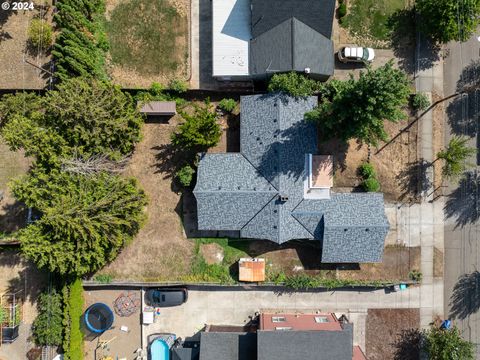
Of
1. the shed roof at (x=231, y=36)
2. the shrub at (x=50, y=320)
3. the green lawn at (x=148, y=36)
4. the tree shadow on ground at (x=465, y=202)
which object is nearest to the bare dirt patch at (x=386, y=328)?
the tree shadow on ground at (x=465, y=202)

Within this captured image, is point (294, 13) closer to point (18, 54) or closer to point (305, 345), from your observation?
point (18, 54)

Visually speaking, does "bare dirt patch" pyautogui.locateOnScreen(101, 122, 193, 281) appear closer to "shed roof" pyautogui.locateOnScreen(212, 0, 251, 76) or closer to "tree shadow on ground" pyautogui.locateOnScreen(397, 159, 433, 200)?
"shed roof" pyautogui.locateOnScreen(212, 0, 251, 76)

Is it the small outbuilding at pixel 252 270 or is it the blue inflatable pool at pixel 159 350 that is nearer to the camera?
the small outbuilding at pixel 252 270

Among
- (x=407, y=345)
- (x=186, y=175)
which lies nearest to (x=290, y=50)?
(x=186, y=175)

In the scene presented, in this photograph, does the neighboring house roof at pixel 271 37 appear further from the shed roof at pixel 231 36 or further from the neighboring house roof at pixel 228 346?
the neighboring house roof at pixel 228 346

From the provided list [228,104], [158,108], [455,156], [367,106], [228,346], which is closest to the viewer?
[367,106]

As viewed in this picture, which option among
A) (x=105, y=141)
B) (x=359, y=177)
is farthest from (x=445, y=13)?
(x=105, y=141)
